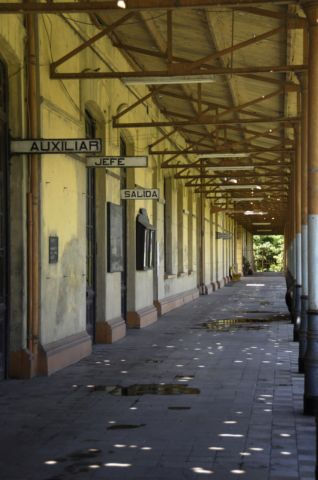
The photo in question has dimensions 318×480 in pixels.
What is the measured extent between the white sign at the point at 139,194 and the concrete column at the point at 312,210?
25.6 ft

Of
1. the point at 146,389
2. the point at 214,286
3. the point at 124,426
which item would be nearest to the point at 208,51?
the point at 146,389

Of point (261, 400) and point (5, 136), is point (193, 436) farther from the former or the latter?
point (5, 136)

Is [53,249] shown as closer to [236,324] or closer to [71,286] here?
[71,286]

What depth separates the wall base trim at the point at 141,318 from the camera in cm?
1953

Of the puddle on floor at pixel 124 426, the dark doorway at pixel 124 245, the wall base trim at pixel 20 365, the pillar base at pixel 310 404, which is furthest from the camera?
the dark doorway at pixel 124 245

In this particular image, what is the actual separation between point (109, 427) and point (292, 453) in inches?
77.3

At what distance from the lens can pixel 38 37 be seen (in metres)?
11.6

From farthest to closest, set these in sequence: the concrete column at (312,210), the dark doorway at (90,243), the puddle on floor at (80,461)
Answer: the dark doorway at (90,243) → the concrete column at (312,210) → the puddle on floor at (80,461)

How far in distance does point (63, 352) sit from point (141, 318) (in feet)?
24.5

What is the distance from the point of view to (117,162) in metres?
13.4

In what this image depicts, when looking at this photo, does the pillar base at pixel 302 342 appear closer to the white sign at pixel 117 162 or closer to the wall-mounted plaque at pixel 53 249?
the white sign at pixel 117 162

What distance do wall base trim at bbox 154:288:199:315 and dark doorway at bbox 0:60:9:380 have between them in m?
12.2

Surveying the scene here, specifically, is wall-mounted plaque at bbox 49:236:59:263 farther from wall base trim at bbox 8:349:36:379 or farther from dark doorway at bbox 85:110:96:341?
dark doorway at bbox 85:110:96:341

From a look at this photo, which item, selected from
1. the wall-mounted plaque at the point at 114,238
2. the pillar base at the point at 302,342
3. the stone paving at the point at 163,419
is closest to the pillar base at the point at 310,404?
the stone paving at the point at 163,419
